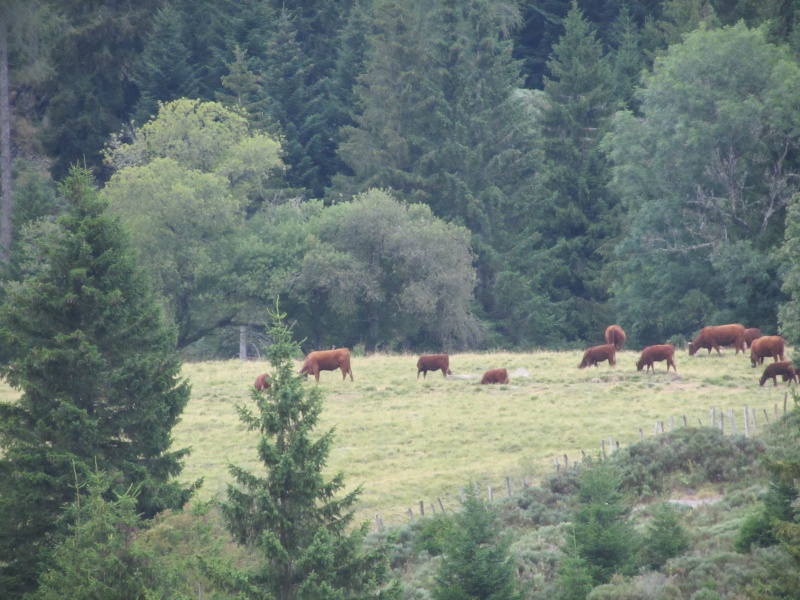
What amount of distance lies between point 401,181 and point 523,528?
141ft

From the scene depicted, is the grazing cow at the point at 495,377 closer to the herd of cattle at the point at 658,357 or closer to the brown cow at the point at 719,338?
the herd of cattle at the point at 658,357

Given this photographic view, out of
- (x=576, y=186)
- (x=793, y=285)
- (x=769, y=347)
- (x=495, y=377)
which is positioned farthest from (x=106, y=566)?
(x=576, y=186)

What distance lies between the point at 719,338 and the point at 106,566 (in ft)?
85.9

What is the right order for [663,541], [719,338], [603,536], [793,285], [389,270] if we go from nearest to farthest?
1. [603,536]
2. [663,541]
3. [793,285]
4. [719,338]
5. [389,270]

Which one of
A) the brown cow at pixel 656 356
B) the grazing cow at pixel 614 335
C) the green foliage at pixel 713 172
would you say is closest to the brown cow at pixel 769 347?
the brown cow at pixel 656 356

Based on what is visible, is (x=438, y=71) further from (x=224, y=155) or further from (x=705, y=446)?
(x=705, y=446)

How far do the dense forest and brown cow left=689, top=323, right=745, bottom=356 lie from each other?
9158 mm

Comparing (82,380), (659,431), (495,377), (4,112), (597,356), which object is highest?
(4,112)

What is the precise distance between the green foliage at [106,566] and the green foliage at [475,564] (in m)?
3.98

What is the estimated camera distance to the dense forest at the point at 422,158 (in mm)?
51062

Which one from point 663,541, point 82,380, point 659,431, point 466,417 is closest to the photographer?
point 663,541

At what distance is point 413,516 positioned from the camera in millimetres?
23609

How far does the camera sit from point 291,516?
1479 cm

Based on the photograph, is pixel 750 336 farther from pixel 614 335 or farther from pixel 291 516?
pixel 291 516
